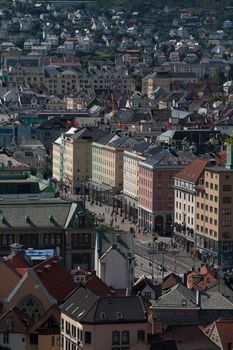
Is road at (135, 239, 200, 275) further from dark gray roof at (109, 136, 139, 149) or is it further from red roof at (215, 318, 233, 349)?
red roof at (215, 318, 233, 349)

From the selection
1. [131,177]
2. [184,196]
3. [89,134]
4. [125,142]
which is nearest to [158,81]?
[89,134]

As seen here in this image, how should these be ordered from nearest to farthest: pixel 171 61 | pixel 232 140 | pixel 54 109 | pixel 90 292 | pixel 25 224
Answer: pixel 90 292
pixel 25 224
pixel 232 140
pixel 54 109
pixel 171 61

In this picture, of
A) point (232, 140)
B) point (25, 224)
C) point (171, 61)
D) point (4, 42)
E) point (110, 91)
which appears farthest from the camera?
point (4, 42)

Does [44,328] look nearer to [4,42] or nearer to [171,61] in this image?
[171,61]

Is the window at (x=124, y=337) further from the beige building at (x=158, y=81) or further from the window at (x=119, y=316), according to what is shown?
the beige building at (x=158, y=81)

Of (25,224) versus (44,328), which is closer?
(44,328)

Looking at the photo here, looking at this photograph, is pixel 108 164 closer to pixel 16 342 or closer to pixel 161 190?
pixel 161 190

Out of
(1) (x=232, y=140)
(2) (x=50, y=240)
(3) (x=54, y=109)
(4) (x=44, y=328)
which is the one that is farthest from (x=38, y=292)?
(3) (x=54, y=109)
